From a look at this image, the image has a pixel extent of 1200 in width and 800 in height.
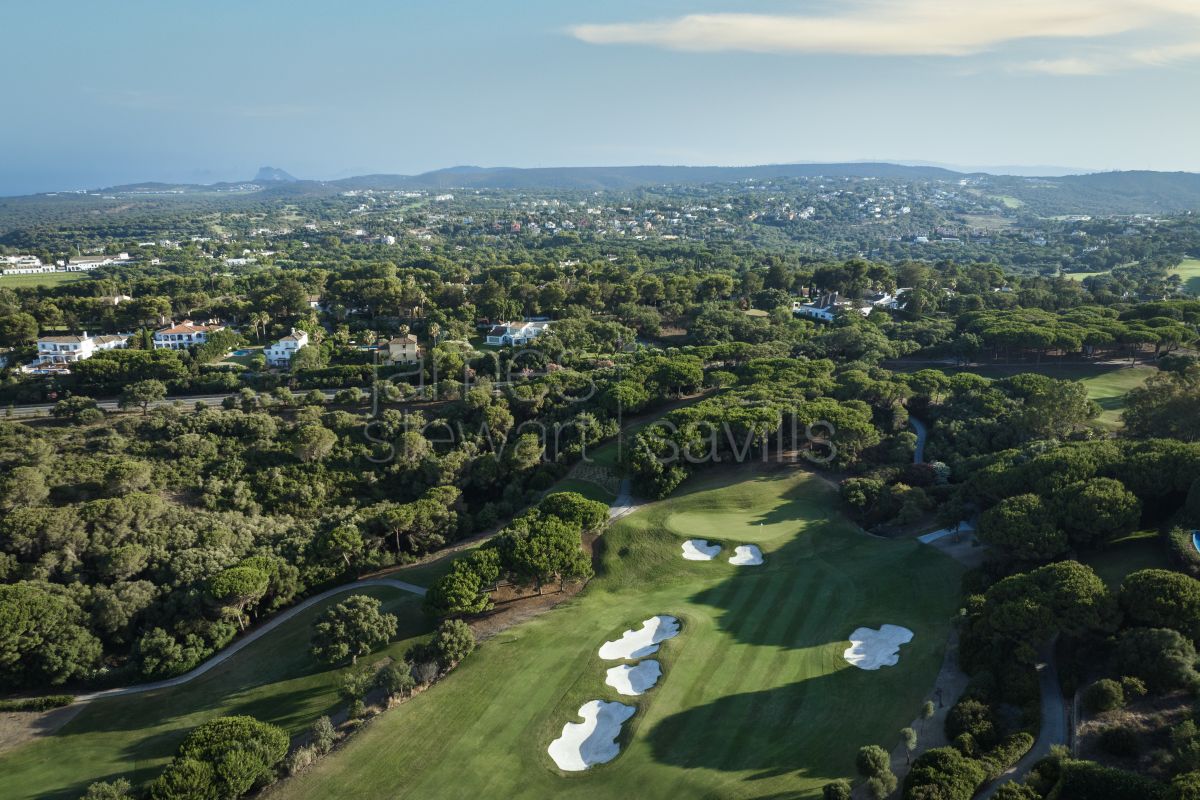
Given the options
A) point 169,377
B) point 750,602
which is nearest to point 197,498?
point 169,377

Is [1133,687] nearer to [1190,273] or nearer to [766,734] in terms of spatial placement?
[766,734]

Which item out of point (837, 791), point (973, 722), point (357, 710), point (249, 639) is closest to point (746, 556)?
point (973, 722)

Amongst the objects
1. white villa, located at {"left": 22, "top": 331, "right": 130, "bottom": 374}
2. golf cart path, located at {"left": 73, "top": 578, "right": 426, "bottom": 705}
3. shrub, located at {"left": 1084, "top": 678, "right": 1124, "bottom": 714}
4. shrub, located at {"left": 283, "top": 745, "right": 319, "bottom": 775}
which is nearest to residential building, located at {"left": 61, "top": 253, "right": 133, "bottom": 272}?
white villa, located at {"left": 22, "top": 331, "right": 130, "bottom": 374}

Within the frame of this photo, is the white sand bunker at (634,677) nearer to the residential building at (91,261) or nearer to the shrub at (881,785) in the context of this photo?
the shrub at (881,785)

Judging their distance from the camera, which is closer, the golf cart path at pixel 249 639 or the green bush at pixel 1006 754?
the green bush at pixel 1006 754

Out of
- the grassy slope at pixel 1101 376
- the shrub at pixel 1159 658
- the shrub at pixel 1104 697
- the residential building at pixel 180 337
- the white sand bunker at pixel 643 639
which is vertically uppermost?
the residential building at pixel 180 337

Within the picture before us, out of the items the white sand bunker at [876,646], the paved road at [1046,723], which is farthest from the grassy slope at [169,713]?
the paved road at [1046,723]
